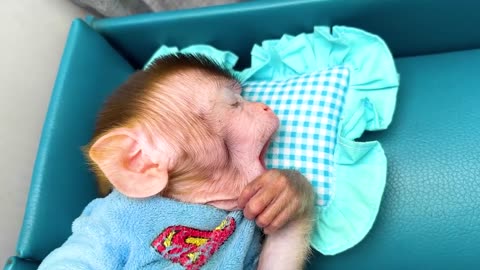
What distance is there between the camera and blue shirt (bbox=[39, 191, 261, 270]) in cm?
68

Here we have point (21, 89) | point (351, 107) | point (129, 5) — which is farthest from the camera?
point (129, 5)

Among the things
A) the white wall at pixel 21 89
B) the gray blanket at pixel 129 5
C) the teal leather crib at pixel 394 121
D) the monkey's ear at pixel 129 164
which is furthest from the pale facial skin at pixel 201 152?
the gray blanket at pixel 129 5

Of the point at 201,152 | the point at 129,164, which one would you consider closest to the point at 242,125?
the point at 201,152

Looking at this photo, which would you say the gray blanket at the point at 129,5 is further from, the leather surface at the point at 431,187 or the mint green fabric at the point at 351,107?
the leather surface at the point at 431,187

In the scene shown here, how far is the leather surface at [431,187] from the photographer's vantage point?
0.83 metres

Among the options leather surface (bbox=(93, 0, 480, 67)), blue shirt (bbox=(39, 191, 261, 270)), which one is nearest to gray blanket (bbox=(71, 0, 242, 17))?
leather surface (bbox=(93, 0, 480, 67))

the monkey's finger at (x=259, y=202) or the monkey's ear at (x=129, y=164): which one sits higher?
the monkey's ear at (x=129, y=164)

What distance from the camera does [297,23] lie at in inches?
37.7

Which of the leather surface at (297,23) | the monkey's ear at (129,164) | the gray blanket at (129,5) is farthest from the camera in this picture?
the gray blanket at (129,5)

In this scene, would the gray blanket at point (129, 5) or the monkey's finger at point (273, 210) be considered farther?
the gray blanket at point (129, 5)

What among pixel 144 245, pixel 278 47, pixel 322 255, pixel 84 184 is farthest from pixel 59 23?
pixel 322 255

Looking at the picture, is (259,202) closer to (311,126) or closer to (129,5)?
(311,126)

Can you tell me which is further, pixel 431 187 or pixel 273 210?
pixel 431 187

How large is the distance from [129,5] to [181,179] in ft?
2.19
